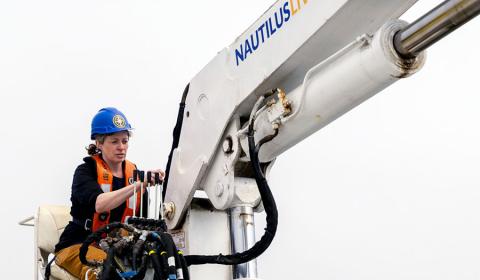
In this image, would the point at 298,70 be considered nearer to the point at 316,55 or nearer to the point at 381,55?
the point at 316,55

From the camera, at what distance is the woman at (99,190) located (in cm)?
344

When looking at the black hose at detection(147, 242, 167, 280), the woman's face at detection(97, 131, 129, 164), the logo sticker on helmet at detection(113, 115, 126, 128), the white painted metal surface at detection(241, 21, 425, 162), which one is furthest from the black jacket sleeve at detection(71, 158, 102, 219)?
the white painted metal surface at detection(241, 21, 425, 162)

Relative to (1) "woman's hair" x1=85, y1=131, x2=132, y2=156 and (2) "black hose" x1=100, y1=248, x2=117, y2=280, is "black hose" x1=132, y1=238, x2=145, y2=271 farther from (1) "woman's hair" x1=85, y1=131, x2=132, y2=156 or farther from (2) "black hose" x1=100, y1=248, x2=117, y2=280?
(1) "woman's hair" x1=85, y1=131, x2=132, y2=156

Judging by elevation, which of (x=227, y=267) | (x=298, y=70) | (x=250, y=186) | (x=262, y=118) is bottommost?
(x=227, y=267)

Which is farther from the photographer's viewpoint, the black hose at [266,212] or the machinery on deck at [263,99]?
the black hose at [266,212]

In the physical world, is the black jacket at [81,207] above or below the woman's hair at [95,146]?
below

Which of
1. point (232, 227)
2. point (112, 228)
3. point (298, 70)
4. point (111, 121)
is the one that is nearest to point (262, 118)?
point (298, 70)

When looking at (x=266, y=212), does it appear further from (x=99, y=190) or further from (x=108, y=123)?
(x=108, y=123)

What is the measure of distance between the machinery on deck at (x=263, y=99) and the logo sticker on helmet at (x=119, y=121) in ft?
1.31

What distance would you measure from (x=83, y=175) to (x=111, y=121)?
0.37 m

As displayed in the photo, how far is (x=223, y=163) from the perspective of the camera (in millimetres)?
3178

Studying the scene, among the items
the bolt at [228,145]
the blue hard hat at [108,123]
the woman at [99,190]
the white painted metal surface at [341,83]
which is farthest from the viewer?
the blue hard hat at [108,123]

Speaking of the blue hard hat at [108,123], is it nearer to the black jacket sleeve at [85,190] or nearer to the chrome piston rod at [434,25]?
the black jacket sleeve at [85,190]

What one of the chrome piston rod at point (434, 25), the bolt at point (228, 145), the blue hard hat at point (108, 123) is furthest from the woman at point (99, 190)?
the chrome piston rod at point (434, 25)
